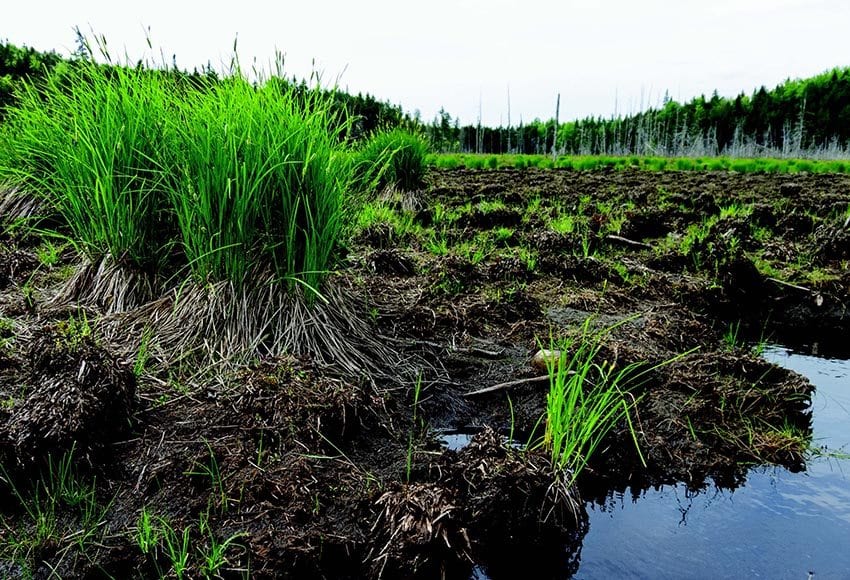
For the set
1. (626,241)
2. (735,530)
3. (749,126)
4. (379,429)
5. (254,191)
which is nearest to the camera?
(735,530)

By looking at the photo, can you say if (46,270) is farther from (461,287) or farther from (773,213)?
(773,213)

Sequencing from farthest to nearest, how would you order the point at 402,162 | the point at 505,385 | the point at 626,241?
the point at 402,162
the point at 626,241
the point at 505,385

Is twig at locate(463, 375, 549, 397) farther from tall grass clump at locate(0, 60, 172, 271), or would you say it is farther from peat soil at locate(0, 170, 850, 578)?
tall grass clump at locate(0, 60, 172, 271)

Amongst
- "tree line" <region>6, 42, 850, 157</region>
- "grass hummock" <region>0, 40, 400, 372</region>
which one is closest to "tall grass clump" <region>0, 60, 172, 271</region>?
"grass hummock" <region>0, 40, 400, 372</region>

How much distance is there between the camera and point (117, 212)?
2.86 metres

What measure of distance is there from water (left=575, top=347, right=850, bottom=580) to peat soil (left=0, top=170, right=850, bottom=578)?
3.1 inches

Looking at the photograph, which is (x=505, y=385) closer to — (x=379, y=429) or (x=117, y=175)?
(x=379, y=429)

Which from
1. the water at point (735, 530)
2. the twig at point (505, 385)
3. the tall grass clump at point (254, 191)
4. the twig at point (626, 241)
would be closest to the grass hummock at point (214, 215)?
the tall grass clump at point (254, 191)

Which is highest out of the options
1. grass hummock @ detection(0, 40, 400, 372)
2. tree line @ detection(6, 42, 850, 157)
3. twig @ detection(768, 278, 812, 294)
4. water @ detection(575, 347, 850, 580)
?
tree line @ detection(6, 42, 850, 157)

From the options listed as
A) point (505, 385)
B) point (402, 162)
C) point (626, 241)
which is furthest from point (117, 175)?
point (402, 162)

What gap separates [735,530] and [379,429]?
49.6 inches

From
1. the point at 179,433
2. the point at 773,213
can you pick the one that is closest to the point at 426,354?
the point at 179,433

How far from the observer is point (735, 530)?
82.5 inches

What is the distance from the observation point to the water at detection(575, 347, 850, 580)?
1.91 m
